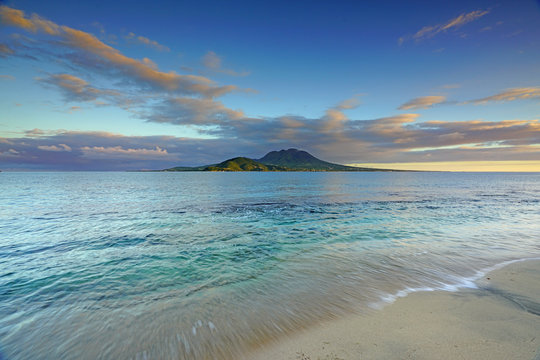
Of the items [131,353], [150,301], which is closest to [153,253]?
[150,301]

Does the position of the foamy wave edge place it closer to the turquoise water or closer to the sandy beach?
the turquoise water

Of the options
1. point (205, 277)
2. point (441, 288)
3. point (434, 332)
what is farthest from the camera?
point (205, 277)

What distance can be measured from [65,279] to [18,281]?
1874mm

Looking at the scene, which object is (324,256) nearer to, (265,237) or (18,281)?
(265,237)

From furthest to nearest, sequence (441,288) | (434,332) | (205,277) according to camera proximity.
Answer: (205,277) → (441,288) → (434,332)

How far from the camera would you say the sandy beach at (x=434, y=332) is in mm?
5227

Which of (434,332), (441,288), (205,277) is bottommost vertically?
(205,277)

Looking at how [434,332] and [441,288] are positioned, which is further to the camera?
[441,288]

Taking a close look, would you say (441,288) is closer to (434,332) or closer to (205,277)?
(434,332)

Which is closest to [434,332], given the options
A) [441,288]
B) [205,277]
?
[441,288]

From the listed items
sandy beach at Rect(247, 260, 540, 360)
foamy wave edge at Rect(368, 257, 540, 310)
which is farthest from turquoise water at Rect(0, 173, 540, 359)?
sandy beach at Rect(247, 260, 540, 360)

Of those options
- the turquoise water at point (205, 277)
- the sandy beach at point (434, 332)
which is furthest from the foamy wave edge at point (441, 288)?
the sandy beach at point (434, 332)

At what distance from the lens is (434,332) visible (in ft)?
19.4

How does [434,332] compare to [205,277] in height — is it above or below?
above
